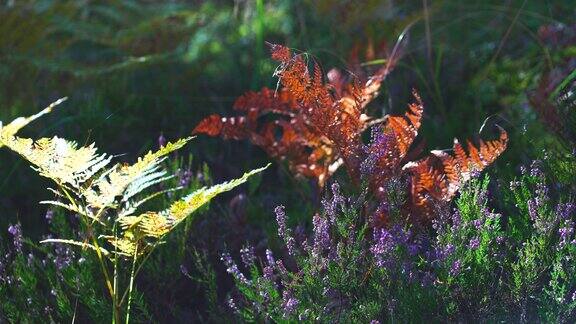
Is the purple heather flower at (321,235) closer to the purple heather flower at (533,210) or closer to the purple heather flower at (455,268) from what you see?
the purple heather flower at (455,268)

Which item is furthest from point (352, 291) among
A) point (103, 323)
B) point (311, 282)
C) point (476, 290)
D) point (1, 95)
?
point (1, 95)

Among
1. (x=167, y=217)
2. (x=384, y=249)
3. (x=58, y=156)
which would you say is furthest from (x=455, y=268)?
(x=58, y=156)

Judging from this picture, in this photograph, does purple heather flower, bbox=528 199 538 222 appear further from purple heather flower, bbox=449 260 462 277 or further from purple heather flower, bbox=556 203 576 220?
purple heather flower, bbox=449 260 462 277

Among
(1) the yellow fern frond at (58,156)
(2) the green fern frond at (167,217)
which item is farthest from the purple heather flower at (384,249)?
(1) the yellow fern frond at (58,156)

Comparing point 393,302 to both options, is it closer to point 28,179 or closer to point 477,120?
point 477,120

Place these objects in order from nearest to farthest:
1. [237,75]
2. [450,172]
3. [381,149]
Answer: [381,149], [450,172], [237,75]

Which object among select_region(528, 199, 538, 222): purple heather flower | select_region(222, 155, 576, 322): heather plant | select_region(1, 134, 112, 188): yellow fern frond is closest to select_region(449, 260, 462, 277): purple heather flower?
select_region(222, 155, 576, 322): heather plant

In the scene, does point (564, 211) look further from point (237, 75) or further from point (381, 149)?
point (237, 75)

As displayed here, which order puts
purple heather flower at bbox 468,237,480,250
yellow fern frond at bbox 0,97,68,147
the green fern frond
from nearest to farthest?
yellow fern frond at bbox 0,97,68,147 → the green fern frond → purple heather flower at bbox 468,237,480,250
